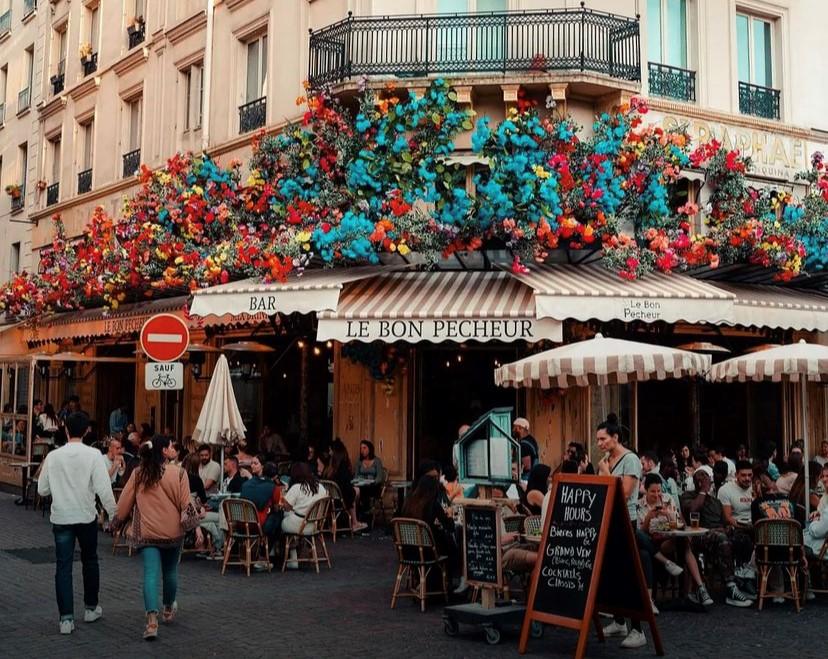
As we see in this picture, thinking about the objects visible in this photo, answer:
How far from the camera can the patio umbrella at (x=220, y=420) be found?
13.9 metres

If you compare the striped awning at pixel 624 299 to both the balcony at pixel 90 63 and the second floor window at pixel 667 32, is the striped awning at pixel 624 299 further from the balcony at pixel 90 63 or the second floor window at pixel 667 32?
the balcony at pixel 90 63

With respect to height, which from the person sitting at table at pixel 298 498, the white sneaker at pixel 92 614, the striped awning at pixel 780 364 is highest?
the striped awning at pixel 780 364

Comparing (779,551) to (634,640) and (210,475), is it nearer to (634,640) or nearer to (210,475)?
(634,640)

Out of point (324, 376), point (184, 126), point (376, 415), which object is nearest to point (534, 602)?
point (376, 415)

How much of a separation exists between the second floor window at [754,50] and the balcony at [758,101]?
0.17 m

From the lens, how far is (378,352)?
1625 cm

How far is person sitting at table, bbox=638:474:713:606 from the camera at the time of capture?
9.80m

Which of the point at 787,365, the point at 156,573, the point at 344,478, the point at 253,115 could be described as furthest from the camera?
the point at 253,115

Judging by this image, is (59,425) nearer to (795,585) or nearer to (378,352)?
(378,352)

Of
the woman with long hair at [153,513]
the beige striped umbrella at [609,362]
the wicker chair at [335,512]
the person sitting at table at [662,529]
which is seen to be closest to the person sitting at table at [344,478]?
the wicker chair at [335,512]

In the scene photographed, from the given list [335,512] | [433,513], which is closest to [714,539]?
[433,513]

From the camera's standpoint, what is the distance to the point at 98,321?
20750 mm

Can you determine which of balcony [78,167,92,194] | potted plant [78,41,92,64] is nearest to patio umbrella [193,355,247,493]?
balcony [78,167,92,194]

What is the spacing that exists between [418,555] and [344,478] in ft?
17.8
